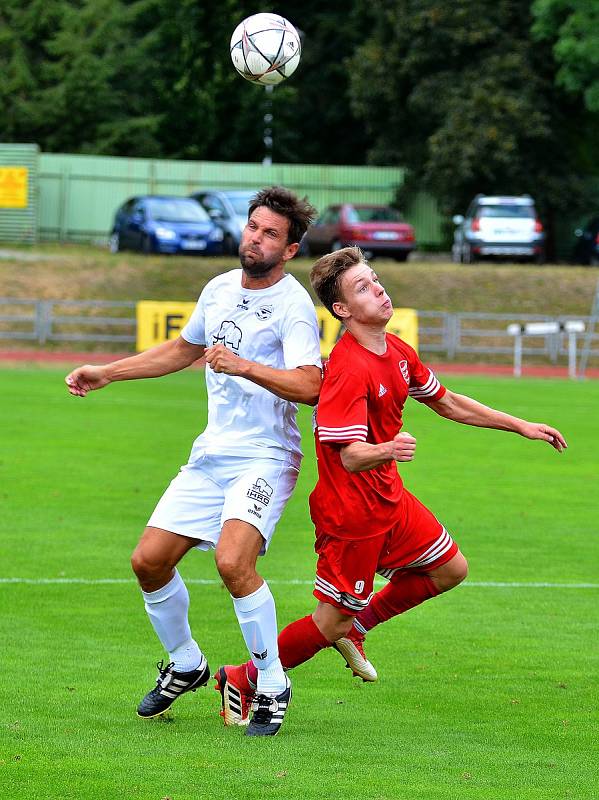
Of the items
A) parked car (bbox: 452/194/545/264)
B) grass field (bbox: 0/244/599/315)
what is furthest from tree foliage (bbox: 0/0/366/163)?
grass field (bbox: 0/244/599/315)

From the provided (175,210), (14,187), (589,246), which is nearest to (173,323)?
(175,210)

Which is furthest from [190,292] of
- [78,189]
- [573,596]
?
[573,596]

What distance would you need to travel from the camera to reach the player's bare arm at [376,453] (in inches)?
226

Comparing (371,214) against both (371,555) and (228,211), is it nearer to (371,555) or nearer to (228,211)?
(228,211)

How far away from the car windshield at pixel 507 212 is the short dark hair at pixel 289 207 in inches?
1380

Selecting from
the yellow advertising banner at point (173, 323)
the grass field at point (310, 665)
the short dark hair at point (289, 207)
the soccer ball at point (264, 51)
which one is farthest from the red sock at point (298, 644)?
the yellow advertising banner at point (173, 323)

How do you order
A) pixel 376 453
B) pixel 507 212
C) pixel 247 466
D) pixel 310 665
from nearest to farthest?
pixel 376 453 → pixel 247 466 → pixel 310 665 → pixel 507 212

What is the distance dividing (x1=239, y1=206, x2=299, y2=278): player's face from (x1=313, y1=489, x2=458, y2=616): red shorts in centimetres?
116

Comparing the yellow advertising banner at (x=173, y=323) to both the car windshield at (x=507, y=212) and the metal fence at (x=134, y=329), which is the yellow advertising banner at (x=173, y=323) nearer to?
the metal fence at (x=134, y=329)

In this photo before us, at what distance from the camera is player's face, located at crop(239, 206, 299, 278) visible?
20.8ft

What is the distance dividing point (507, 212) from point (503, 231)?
2.44ft

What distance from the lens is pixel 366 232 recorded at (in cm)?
4034

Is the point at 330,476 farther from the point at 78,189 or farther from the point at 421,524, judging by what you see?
the point at 78,189

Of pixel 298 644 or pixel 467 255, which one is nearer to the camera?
pixel 298 644
